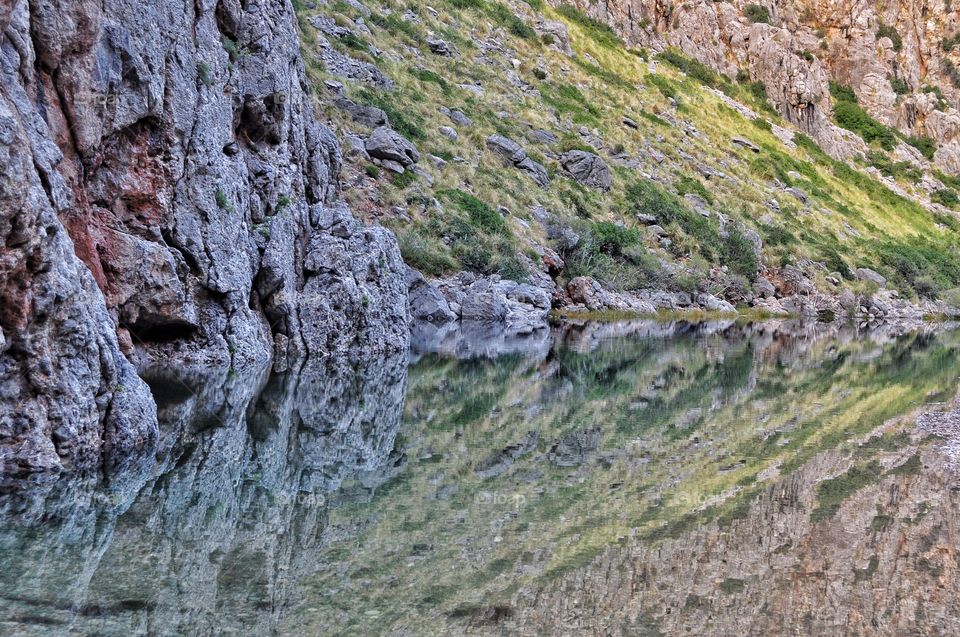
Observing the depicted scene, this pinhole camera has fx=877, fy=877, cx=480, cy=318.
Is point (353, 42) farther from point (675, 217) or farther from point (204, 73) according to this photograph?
point (204, 73)

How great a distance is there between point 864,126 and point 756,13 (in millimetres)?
16576

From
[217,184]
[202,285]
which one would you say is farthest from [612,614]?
[217,184]

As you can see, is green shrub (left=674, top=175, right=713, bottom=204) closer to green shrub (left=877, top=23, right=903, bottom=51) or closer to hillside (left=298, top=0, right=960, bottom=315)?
hillside (left=298, top=0, right=960, bottom=315)

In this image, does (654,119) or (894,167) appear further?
(894,167)

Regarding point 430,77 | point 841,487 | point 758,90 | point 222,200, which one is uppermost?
point 841,487

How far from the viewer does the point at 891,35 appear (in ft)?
337

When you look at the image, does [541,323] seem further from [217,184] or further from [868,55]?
[868,55]

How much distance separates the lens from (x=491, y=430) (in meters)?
13.5

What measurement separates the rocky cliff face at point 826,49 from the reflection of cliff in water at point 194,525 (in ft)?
251

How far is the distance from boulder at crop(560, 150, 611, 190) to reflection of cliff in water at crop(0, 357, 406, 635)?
39917 mm

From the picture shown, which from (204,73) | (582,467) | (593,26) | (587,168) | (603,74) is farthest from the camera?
(593,26)

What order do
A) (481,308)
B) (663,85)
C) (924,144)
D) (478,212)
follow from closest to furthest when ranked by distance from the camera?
1. (481,308)
2. (478,212)
3. (663,85)
4. (924,144)

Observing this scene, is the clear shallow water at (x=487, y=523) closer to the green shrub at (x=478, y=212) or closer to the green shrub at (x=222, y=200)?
the green shrub at (x=222, y=200)

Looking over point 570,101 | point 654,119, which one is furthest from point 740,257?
point 654,119
